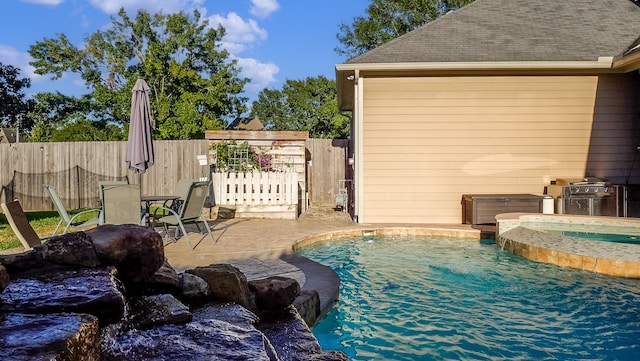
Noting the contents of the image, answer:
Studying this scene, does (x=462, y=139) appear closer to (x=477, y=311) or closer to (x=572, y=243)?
(x=572, y=243)

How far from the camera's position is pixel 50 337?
1.30 metres

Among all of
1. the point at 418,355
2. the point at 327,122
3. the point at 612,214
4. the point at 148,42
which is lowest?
the point at 418,355

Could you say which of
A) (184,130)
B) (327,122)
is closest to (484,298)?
(184,130)

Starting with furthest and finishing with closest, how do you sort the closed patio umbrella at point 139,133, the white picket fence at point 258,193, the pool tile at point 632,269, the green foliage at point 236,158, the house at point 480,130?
the green foliage at point 236,158 < the white picket fence at point 258,193 < the house at point 480,130 < the closed patio umbrella at point 139,133 < the pool tile at point 632,269

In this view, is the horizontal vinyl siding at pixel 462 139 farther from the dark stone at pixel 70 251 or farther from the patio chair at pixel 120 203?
the dark stone at pixel 70 251

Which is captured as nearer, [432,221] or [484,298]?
[484,298]

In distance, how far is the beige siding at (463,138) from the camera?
8.60m

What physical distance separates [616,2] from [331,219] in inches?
319

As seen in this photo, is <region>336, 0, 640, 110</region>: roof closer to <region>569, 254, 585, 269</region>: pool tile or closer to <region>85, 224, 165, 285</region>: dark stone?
<region>569, 254, 585, 269</region>: pool tile

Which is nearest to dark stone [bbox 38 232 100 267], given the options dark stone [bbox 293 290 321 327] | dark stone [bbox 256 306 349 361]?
dark stone [bbox 256 306 349 361]

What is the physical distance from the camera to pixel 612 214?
788cm

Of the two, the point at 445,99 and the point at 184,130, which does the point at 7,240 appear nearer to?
the point at 445,99

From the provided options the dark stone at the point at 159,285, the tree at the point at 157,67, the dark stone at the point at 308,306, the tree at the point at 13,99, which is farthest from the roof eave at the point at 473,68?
the tree at the point at 13,99

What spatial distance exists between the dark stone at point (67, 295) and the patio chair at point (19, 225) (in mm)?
2991
